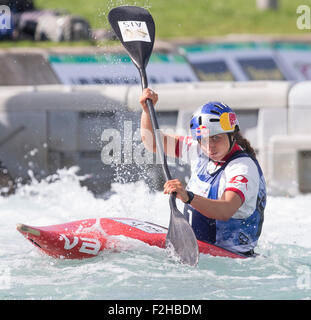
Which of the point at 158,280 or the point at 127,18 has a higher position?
the point at 127,18

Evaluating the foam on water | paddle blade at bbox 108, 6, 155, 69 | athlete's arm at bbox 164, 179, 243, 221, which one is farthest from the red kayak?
paddle blade at bbox 108, 6, 155, 69

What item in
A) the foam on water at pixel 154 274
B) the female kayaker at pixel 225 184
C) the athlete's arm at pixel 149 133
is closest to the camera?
the foam on water at pixel 154 274

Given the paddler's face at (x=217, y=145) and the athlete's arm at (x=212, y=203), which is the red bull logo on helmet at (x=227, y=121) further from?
the athlete's arm at (x=212, y=203)

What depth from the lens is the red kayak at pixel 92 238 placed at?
4.91m

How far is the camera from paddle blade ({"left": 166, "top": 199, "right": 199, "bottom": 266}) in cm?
479

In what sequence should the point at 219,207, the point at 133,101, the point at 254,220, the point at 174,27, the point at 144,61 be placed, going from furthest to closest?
A: the point at 174,27
the point at 133,101
the point at 144,61
the point at 254,220
the point at 219,207

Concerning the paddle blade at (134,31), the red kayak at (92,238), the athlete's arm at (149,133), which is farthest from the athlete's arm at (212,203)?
the paddle blade at (134,31)

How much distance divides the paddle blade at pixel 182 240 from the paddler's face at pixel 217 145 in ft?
1.46

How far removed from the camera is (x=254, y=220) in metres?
4.91

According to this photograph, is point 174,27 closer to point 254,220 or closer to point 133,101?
point 133,101

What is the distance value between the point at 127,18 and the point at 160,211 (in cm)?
190
